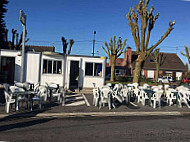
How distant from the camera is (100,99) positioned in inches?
340

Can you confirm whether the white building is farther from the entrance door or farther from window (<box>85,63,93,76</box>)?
the entrance door

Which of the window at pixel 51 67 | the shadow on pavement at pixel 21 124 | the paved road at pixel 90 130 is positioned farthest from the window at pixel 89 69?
the shadow on pavement at pixel 21 124

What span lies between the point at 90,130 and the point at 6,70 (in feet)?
37.5

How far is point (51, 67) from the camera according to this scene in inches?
533

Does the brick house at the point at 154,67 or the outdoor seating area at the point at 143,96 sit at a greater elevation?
the brick house at the point at 154,67

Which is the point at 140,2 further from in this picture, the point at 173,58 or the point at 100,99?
the point at 173,58

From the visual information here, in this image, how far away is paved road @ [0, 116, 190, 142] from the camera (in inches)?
183

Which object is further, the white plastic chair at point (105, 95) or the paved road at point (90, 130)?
the white plastic chair at point (105, 95)

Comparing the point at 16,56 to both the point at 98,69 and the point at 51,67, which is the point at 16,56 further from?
the point at 98,69

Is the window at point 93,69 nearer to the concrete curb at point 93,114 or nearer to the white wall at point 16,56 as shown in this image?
the white wall at point 16,56

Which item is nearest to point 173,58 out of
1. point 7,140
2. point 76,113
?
point 76,113

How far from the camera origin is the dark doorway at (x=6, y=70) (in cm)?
1363

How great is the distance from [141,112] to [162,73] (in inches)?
1282

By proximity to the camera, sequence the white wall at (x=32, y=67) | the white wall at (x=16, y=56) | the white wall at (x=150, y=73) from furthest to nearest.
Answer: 1. the white wall at (x=150, y=73)
2. the white wall at (x=32, y=67)
3. the white wall at (x=16, y=56)
